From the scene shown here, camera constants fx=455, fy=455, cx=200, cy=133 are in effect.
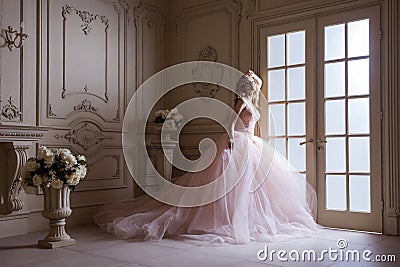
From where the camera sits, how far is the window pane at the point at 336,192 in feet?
16.1

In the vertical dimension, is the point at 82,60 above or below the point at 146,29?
below

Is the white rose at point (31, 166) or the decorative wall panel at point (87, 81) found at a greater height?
the decorative wall panel at point (87, 81)

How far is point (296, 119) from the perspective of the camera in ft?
17.4

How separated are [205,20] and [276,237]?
3.27 m

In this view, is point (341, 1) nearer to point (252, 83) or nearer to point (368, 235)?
point (252, 83)

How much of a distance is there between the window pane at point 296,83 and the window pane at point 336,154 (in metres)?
0.64

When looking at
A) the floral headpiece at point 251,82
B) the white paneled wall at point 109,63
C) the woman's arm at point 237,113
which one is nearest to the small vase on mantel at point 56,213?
the white paneled wall at point 109,63

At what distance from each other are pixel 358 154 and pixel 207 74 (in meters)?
2.28

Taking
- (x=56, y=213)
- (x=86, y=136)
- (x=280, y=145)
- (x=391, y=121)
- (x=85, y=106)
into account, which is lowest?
(x=56, y=213)

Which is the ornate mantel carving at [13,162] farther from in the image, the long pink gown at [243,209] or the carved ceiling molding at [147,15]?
the carved ceiling molding at [147,15]

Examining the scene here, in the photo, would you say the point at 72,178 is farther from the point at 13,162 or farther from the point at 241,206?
the point at 241,206

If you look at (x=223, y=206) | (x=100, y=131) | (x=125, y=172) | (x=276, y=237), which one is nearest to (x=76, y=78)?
(x=100, y=131)

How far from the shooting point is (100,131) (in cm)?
556

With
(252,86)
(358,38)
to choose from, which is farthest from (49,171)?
(358,38)
